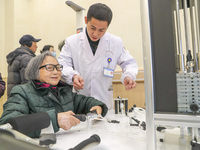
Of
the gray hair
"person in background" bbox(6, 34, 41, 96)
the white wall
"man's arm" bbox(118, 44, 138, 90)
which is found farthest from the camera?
the white wall

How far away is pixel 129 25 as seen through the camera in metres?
3.07

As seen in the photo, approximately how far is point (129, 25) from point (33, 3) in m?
2.67

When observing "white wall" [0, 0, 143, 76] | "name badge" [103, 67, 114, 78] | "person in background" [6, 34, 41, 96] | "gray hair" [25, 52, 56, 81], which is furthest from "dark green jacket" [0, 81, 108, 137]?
"white wall" [0, 0, 143, 76]

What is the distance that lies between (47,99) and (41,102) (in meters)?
0.04

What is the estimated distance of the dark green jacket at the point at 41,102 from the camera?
86 centimetres

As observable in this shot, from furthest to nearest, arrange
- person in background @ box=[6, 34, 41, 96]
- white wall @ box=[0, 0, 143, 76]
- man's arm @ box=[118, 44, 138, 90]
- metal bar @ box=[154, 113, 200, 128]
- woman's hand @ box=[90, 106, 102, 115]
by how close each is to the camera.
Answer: white wall @ box=[0, 0, 143, 76] < person in background @ box=[6, 34, 41, 96] < man's arm @ box=[118, 44, 138, 90] < woman's hand @ box=[90, 106, 102, 115] < metal bar @ box=[154, 113, 200, 128]

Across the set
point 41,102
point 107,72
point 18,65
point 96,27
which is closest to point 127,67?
point 107,72

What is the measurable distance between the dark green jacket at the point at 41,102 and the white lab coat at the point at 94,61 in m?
Answer: 0.29

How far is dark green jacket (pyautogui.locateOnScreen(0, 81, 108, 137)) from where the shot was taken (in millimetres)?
856

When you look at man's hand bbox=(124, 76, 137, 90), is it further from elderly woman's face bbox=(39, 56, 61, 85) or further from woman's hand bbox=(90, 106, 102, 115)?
elderly woman's face bbox=(39, 56, 61, 85)

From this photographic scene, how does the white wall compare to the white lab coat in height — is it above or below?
above

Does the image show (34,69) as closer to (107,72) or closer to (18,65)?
(107,72)

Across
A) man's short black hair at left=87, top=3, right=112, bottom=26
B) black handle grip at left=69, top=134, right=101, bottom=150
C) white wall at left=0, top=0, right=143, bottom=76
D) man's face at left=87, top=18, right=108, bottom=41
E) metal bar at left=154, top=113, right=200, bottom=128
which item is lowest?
black handle grip at left=69, top=134, right=101, bottom=150

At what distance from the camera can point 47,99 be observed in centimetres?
106
